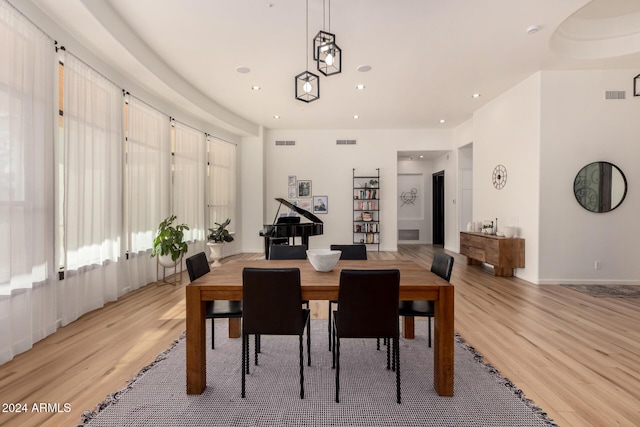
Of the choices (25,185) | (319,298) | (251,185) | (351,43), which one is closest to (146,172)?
(25,185)

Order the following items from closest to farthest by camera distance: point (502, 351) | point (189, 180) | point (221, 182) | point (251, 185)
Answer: point (502, 351) < point (189, 180) < point (221, 182) < point (251, 185)

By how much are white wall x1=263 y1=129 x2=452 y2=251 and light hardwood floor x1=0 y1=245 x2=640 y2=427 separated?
440 cm

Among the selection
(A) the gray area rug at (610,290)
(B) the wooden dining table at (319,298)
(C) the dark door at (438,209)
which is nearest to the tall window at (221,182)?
(B) the wooden dining table at (319,298)

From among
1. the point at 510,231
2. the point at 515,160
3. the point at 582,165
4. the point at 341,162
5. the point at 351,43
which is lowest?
the point at 510,231

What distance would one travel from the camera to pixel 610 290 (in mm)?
4496

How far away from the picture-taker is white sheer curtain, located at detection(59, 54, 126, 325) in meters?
3.29

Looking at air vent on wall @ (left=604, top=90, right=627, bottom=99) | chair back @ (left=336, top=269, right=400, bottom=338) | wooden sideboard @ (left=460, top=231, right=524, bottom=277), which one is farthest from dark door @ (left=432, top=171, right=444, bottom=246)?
chair back @ (left=336, top=269, right=400, bottom=338)

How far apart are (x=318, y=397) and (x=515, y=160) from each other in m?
5.49

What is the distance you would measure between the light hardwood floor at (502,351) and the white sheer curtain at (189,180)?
6.37 ft

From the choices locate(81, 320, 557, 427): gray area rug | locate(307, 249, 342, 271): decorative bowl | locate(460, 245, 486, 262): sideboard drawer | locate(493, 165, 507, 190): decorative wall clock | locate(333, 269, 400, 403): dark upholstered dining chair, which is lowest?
locate(81, 320, 557, 427): gray area rug

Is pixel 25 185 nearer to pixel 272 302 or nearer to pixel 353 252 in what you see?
pixel 272 302

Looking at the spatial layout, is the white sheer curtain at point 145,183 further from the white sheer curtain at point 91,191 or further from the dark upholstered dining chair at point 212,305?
the dark upholstered dining chair at point 212,305

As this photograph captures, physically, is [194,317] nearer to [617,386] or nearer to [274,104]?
[617,386]

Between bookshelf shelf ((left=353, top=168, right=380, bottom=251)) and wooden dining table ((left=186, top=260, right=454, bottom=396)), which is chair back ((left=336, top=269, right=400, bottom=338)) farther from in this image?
bookshelf shelf ((left=353, top=168, right=380, bottom=251))
